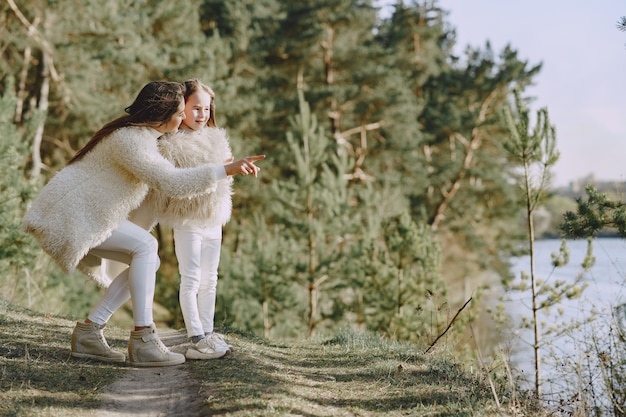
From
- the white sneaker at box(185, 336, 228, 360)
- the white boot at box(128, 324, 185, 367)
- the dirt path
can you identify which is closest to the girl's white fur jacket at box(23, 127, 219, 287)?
the white boot at box(128, 324, 185, 367)

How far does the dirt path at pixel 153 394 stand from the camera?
3.21m

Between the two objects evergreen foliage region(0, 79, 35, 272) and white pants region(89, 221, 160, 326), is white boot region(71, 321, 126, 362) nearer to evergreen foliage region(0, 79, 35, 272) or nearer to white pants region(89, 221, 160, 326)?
white pants region(89, 221, 160, 326)

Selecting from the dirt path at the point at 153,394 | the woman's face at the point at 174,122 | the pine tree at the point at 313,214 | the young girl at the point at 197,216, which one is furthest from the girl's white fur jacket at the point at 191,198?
the pine tree at the point at 313,214

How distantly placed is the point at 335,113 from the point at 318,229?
1040cm

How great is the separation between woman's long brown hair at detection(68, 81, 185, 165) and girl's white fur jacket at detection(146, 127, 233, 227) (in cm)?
22

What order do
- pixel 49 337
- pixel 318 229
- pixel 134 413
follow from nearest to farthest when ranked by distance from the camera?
pixel 134 413, pixel 49 337, pixel 318 229

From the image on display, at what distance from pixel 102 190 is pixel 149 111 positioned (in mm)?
541

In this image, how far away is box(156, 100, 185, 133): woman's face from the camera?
12.6 feet

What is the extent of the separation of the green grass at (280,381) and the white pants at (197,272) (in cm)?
28

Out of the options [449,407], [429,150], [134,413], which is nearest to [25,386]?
[134,413]

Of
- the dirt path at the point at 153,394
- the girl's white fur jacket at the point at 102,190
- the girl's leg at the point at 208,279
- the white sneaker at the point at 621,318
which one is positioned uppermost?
the girl's white fur jacket at the point at 102,190

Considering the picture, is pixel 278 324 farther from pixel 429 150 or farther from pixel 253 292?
pixel 429 150

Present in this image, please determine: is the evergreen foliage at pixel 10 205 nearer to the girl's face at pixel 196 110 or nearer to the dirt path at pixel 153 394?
the girl's face at pixel 196 110

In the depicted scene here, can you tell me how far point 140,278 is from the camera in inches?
147
